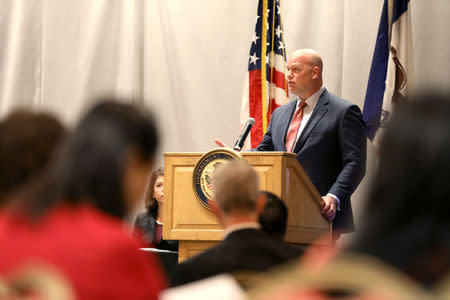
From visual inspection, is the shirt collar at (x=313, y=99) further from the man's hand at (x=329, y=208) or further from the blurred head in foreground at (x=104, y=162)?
the blurred head in foreground at (x=104, y=162)

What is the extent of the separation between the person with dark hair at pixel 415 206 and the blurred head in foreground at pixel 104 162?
0.59 m

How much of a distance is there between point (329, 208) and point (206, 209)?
88cm

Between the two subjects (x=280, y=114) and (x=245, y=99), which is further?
(x=245, y=99)

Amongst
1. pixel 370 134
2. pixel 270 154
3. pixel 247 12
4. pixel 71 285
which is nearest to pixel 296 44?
pixel 247 12

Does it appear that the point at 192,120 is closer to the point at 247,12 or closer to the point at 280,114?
the point at 247,12

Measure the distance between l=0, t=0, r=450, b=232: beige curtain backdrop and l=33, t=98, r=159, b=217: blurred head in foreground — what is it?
6.26 m

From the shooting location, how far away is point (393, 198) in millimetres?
1038

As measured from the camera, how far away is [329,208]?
4535 millimetres

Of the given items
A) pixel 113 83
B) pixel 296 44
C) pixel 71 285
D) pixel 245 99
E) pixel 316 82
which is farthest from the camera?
pixel 113 83

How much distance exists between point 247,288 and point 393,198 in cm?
97

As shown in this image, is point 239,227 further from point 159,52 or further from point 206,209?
point 159,52

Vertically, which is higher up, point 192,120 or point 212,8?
point 212,8

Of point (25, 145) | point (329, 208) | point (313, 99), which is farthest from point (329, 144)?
point (25, 145)

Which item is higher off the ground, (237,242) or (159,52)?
(159,52)
